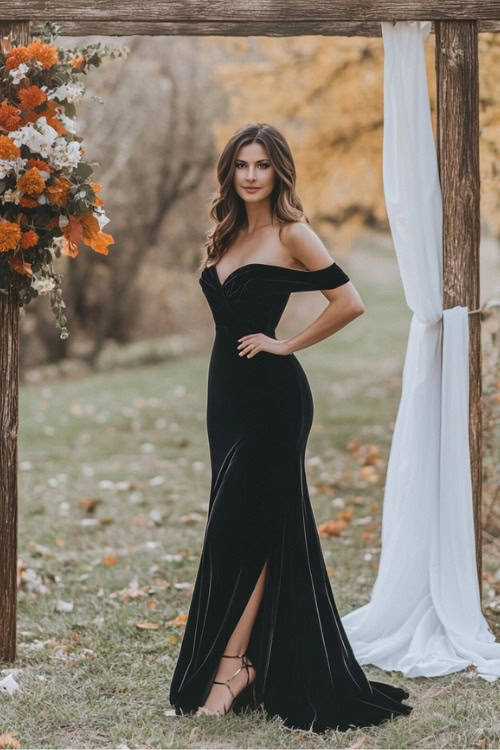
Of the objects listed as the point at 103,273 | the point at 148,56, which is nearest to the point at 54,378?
the point at 103,273

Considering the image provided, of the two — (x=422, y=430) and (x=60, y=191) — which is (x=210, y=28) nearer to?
(x=60, y=191)

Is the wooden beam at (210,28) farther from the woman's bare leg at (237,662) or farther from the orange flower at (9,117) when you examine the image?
the woman's bare leg at (237,662)

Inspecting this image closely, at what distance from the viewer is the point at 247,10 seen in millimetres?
4152

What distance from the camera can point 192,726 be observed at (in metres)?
3.40

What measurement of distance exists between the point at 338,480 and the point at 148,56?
8.93 metres

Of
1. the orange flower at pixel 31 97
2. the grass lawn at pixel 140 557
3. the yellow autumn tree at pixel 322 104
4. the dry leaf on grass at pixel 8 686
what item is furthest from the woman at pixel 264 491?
the yellow autumn tree at pixel 322 104

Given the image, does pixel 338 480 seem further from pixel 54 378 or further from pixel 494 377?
pixel 54 378

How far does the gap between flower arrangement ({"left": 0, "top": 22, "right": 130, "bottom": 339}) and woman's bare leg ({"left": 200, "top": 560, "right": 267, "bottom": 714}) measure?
1.31 metres

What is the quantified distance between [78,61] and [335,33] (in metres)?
1.23

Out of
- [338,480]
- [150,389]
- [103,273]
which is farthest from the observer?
[103,273]

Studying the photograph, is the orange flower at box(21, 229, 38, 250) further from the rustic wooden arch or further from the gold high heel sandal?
the gold high heel sandal

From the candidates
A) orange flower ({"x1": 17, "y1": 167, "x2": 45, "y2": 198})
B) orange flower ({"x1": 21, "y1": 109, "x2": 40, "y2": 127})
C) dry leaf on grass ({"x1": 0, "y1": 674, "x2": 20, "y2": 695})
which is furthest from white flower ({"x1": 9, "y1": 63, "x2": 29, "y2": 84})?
dry leaf on grass ({"x1": 0, "y1": 674, "x2": 20, "y2": 695})

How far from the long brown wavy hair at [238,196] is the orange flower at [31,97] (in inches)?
29.6

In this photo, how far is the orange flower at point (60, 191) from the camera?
146 inches
